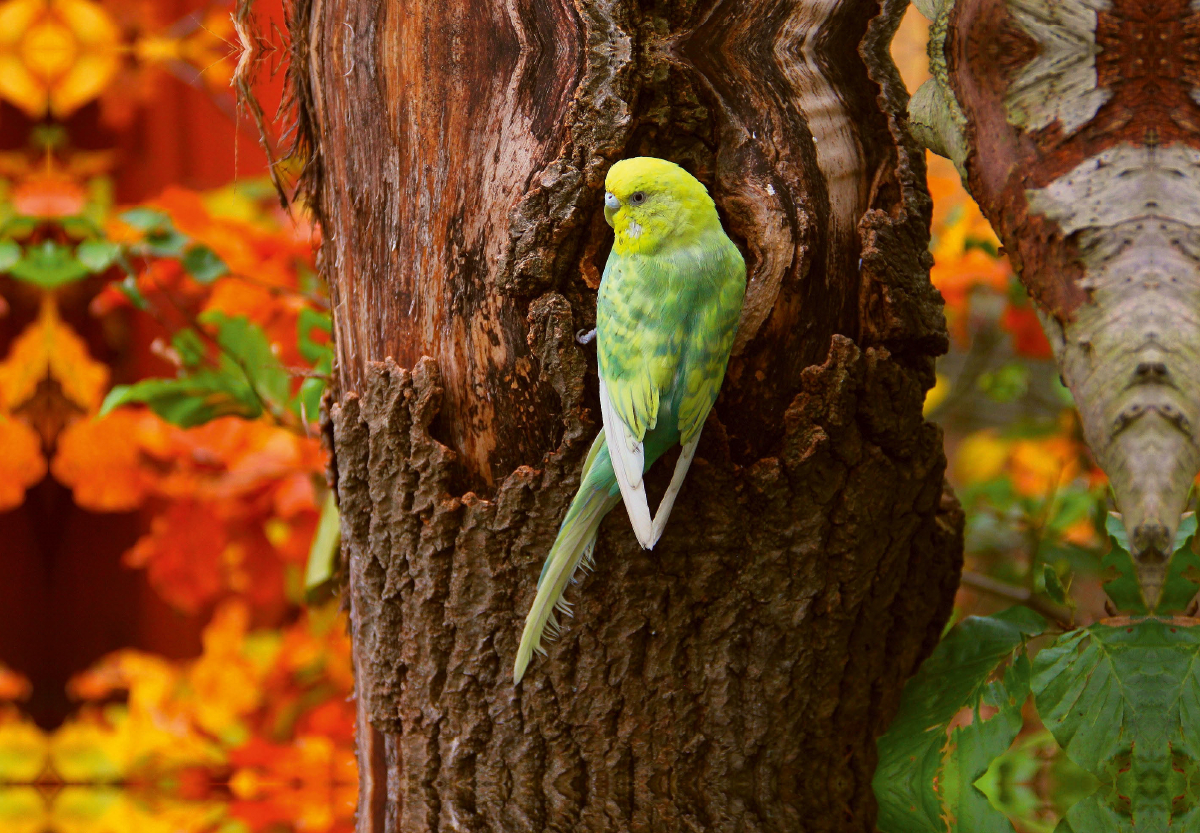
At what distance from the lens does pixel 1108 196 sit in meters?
0.92

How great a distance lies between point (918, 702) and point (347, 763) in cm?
122

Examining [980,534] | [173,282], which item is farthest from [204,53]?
[980,534]

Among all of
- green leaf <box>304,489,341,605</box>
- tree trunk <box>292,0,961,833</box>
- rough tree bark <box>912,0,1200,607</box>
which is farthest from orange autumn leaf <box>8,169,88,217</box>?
rough tree bark <box>912,0,1200,607</box>

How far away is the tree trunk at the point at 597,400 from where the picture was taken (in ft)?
3.87

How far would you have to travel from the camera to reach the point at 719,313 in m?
1.06

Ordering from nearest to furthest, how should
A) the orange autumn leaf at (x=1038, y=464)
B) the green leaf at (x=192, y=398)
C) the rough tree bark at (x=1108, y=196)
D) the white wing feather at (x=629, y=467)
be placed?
the rough tree bark at (x=1108, y=196) → the white wing feather at (x=629, y=467) → the green leaf at (x=192, y=398) → the orange autumn leaf at (x=1038, y=464)

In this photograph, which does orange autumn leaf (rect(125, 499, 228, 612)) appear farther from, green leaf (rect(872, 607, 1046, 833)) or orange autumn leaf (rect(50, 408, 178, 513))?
green leaf (rect(872, 607, 1046, 833))

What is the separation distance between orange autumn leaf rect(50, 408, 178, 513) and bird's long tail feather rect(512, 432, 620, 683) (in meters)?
1.31

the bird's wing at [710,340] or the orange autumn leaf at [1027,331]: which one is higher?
the orange autumn leaf at [1027,331]

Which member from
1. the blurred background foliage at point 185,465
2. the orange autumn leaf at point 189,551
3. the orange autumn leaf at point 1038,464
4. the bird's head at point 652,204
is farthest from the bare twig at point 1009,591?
the orange autumn leaf at point 189,551

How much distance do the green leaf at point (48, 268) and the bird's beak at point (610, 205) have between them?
1311 mm

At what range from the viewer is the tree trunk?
1180 mm

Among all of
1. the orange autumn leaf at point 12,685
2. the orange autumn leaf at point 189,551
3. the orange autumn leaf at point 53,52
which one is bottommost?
the orange autumn leaf at point 12,685

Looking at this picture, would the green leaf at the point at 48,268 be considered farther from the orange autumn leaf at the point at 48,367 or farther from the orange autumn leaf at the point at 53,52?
the orange autumn leaf at the point at 53,52
